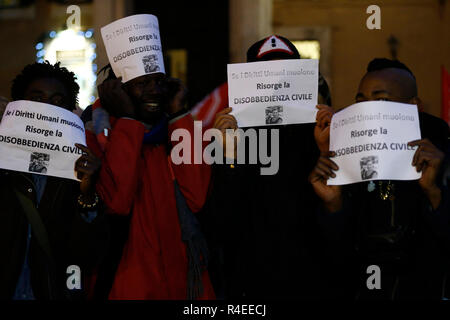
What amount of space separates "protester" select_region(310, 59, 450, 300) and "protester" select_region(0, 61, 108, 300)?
43.3 inches

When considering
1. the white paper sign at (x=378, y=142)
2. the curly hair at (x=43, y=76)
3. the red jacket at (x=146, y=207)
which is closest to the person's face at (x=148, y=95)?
the red jacket at (x=146, y=207)

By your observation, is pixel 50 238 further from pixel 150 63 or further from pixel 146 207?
pixel 150 63

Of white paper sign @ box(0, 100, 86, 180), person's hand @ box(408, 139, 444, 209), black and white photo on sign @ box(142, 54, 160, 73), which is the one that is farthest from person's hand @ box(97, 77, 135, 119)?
person's hand @ box(408, 139, 444, 209)

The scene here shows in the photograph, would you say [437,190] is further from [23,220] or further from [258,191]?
[23,220]

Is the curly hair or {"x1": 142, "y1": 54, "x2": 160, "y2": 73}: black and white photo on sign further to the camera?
{"x1": 142, "y1": 54, "x2": 160, "y2": 73}: black and white photo on sign

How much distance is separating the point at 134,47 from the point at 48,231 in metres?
1.19

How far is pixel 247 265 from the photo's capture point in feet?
11.8

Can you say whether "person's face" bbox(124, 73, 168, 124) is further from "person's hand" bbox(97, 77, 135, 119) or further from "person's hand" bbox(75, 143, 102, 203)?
"person's hand" bbox(75, 143, 102, 203)

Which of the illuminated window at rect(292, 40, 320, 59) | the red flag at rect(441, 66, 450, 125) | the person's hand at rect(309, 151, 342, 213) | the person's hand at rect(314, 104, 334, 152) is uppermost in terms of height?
the illuminated window at rect(292, 40, 320, 59)

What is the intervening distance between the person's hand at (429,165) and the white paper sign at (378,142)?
0.10ft

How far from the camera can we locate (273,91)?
11.9ft

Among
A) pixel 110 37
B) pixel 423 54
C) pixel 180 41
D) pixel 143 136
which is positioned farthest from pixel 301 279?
pixel 180 41

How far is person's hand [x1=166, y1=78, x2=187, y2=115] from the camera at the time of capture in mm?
3936
